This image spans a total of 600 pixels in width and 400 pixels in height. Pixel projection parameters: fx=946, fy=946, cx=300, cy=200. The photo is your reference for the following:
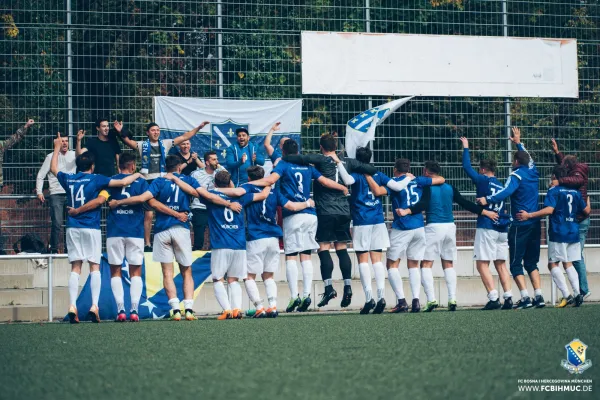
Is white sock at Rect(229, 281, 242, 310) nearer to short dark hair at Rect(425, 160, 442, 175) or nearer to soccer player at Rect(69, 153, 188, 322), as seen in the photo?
soccer player at Rect(69, 153, 188, 322)

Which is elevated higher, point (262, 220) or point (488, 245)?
point (262, 220)

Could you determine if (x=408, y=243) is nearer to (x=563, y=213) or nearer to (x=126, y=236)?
(x=563, y=213)

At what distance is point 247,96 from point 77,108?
256 cm

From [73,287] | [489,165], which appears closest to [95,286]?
[73,287]

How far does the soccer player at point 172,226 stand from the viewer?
1116cm

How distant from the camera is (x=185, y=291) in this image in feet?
37.0

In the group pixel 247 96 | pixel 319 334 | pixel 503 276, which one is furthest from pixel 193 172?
pixel 319 334

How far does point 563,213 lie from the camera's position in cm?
1314

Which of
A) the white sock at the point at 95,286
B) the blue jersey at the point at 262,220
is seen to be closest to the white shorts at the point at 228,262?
the blue jersey at the point at 262,220

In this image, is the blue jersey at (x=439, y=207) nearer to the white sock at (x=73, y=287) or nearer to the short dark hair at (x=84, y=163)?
the short dark hair at (x=84, y=163)

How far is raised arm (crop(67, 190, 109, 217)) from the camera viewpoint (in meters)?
11.1

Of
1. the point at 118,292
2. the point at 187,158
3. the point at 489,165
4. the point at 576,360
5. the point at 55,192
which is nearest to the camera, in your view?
the point at 576,360

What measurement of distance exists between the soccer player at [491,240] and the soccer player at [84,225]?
4.70 meters

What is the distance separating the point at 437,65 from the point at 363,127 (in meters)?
2.05
